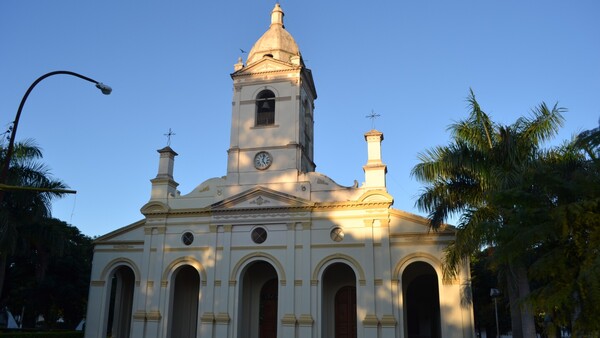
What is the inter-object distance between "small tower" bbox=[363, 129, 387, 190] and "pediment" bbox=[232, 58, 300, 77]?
6.24 metres

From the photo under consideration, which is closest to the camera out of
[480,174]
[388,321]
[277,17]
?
[480,174]

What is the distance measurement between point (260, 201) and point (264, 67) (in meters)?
7.75

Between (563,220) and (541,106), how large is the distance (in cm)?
719

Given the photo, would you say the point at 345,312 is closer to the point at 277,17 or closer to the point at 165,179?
the point at 165,179

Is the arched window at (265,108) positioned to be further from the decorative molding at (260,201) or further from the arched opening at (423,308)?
the arched opening at (423,308)

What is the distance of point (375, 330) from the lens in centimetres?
2330

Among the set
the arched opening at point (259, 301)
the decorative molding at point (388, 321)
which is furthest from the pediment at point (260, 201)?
the decorative molding at point (388, 321)

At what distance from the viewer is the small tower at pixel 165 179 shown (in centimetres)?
2845

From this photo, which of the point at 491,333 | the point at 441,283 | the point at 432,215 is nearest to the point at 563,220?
the point at 432,215

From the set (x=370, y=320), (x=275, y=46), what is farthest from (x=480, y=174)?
(x=275, y=46)

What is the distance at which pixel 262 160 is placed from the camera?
2792 cm

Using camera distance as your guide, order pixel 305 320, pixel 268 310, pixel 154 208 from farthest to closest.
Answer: pixel 154 208 → pixel 268 310 → pixel 305 320

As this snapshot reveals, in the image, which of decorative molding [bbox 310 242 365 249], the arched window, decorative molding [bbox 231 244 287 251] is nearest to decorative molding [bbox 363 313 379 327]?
decorative molding [bbox 310 242 365 249]

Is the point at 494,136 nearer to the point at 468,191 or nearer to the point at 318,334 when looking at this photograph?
the point at 468,191
